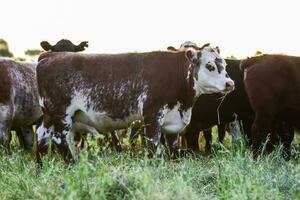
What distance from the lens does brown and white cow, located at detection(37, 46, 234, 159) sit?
9586mm

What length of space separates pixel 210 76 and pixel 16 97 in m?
3.89

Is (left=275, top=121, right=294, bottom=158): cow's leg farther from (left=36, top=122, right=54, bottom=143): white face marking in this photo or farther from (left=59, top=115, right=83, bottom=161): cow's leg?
(left=36, top=122, right=54, bottom=143): white face marking

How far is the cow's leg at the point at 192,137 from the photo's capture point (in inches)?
502

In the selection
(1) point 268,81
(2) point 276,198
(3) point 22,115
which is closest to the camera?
(2) point 276,198

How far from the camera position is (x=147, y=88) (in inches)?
377

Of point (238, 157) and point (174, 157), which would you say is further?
point (174, 157)

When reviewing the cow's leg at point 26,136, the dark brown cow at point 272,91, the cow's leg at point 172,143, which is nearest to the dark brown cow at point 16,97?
the cow's leg at point 26,136

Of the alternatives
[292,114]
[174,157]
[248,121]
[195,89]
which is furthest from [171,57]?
[248,121]

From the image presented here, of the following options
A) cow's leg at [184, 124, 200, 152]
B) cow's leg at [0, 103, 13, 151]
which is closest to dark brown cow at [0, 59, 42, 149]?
cow's leg at [0, 103, 13, 151]

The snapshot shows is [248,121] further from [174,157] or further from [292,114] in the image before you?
[174,157]

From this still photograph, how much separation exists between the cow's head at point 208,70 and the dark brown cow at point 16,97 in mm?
3519

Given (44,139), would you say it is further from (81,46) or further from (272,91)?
(81,46)

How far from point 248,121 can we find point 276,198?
21.4 ft

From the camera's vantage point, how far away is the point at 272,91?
10.7 meters
